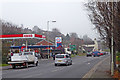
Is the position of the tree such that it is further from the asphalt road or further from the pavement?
the asphalt road

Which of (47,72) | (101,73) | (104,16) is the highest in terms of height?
(104,16)

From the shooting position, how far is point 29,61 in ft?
107

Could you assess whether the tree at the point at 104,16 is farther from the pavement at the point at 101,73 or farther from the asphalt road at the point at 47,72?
the asphalt road at the point at 47,72

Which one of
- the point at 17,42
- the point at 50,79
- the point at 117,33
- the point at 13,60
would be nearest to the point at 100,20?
the point at 117,33

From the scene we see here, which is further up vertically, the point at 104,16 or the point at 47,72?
the point at 104,16

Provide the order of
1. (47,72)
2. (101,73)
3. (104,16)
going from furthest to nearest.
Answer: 1. (47,72)
2. (101,73)
3. (104,16)

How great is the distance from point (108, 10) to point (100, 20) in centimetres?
159

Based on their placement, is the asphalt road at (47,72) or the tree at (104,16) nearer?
the tree at (104,16)

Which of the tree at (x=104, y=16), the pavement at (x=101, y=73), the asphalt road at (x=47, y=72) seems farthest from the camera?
the asphalt road at (x=47, y=72)

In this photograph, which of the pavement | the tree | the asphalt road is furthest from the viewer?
the asphalt road

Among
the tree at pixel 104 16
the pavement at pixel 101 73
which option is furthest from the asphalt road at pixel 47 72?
the tree at pixel 104 16

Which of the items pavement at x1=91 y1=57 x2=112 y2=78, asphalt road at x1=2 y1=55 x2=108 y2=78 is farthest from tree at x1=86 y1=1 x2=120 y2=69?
asphalt road at x1=2 y1=55 x2=108 y2=78

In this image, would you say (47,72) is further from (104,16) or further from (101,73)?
(104,16)

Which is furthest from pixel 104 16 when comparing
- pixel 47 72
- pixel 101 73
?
pixel 47 72
